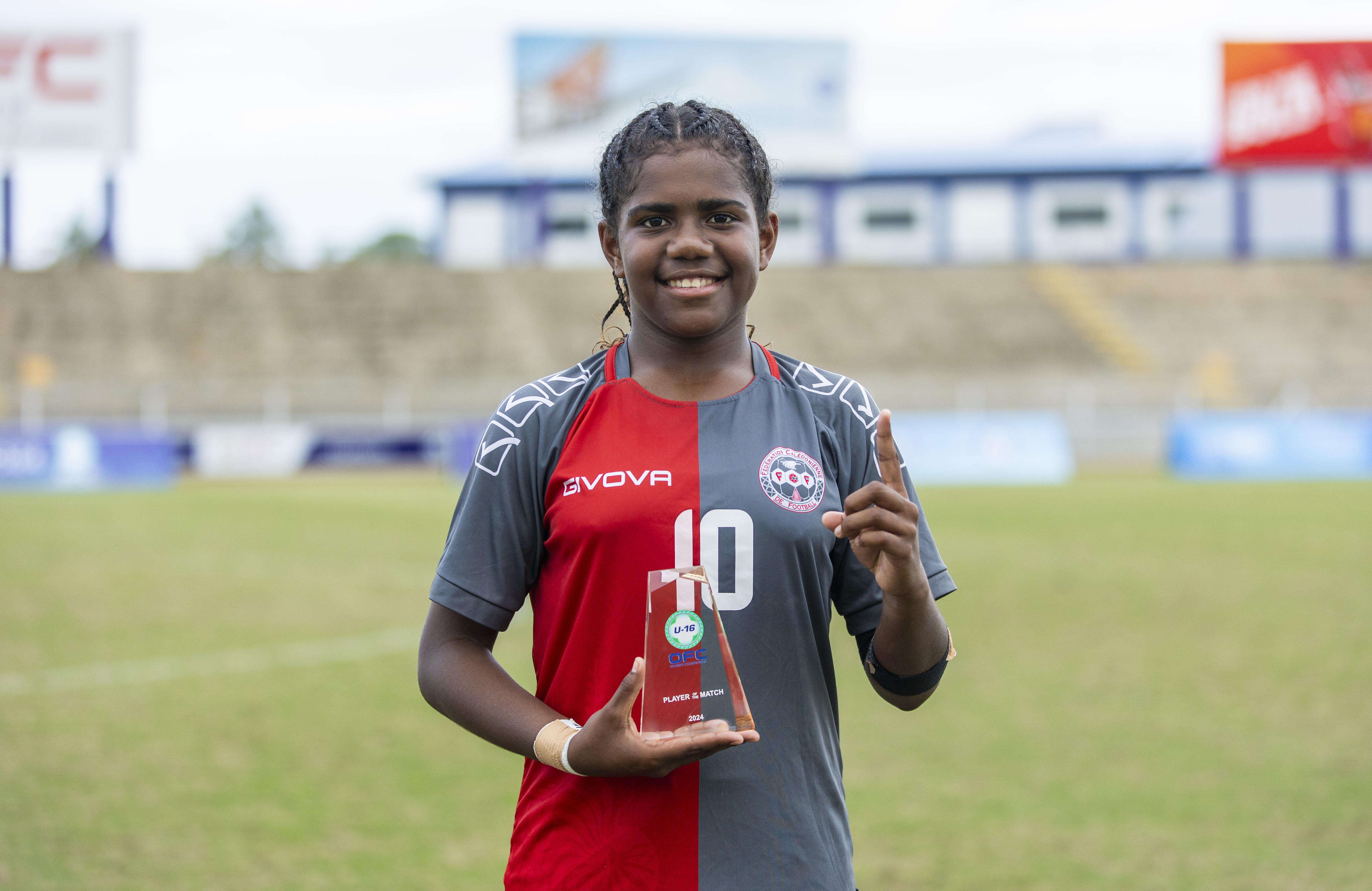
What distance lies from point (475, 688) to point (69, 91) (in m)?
35.3

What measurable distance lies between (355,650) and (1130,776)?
205 inches

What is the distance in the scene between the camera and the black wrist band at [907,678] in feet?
6.44

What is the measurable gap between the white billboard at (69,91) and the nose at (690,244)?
113 feet

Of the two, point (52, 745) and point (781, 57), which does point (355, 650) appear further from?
point (781, 57)

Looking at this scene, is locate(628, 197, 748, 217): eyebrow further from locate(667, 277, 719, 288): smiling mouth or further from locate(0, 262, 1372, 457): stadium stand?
locate(0, 262, 1372, 457): stadium stand

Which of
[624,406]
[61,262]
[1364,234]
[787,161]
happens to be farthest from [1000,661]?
[1364,234]

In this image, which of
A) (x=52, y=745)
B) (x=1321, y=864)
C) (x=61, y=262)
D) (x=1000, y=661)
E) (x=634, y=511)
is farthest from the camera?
(x=61, y=262)

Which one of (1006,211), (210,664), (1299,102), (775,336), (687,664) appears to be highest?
(1299,102)

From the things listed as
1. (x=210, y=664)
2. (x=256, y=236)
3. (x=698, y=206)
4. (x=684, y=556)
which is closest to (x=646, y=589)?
(x=684, y=556)

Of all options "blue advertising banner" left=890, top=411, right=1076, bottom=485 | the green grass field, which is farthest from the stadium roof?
the green grass field

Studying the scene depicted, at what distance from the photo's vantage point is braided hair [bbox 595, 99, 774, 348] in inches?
77.2

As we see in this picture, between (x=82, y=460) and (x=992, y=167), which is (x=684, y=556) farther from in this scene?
(x=992, y=167)

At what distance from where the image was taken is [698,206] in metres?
1.94

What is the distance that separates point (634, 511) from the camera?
72.8 inches
